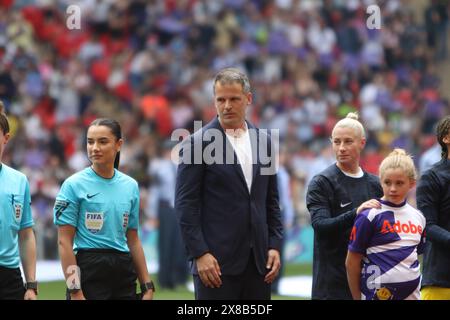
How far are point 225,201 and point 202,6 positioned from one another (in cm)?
1851

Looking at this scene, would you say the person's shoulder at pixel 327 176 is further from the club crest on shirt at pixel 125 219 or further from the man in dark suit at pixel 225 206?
the club crest on shirt at pixel 125 219

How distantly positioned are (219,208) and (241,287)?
0.53 m

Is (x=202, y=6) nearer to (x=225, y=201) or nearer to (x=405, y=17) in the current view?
(x=405, y=17)

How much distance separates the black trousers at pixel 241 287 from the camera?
709cm

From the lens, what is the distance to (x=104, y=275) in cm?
718

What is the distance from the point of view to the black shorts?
7.16m

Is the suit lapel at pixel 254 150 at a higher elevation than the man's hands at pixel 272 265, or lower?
higher

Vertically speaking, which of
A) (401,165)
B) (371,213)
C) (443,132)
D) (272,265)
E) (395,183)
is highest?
(443,132)

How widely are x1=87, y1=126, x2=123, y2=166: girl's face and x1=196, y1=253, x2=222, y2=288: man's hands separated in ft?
3.02

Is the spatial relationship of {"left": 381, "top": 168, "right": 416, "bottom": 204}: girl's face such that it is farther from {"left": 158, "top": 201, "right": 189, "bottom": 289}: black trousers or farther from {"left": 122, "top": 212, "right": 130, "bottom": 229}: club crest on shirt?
{"left": 158, "top": 201, "right": 189, "bottom": 289}: black trousers

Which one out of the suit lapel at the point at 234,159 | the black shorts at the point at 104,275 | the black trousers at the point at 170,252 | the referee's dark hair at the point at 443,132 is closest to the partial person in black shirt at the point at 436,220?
the referee's dark hair at the point at 443,132

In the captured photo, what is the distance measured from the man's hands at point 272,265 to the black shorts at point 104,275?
2.90 feet

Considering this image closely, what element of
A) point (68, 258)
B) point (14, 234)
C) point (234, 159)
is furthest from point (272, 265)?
point (14, 234)

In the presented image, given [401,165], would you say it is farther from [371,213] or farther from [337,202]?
[337,202]
